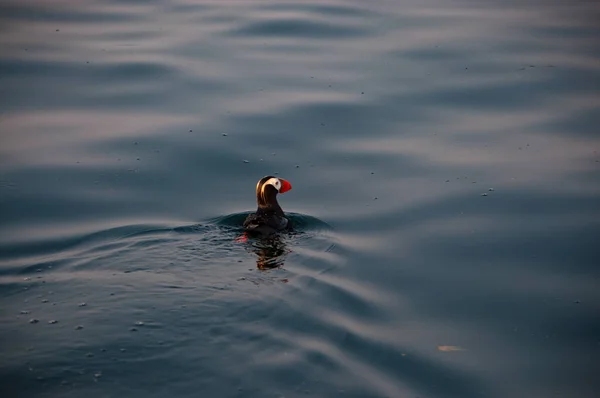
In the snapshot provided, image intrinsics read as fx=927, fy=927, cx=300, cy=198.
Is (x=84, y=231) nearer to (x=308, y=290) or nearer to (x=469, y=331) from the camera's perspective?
(x=308, y=290)

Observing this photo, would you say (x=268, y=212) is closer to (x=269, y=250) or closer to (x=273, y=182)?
(x=273, y=182)

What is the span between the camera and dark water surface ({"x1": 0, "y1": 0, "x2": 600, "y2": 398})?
897cm

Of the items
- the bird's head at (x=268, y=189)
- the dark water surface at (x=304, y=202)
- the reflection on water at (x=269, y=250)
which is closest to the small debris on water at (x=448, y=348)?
the dark water surface at (x=304, y=202)

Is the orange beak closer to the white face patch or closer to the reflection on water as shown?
the white face patch

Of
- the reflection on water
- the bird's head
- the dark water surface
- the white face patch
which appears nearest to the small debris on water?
the dark water surface

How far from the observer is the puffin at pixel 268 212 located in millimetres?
12328

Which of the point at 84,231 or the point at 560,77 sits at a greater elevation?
the point at 560,77

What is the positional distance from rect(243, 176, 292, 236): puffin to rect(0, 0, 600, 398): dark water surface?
23 cm

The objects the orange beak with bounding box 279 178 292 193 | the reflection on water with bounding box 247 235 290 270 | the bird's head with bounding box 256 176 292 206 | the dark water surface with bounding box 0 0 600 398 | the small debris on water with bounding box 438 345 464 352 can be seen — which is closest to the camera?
the dark water surface with bounding box 0 0 600 398

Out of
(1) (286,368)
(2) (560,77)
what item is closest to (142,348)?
(1) (286,368)

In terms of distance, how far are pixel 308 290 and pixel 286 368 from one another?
74.7 inches

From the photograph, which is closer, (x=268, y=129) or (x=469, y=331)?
(x=469, y=331)

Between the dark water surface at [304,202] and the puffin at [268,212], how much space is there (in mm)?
230

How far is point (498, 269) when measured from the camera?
37.2ft
